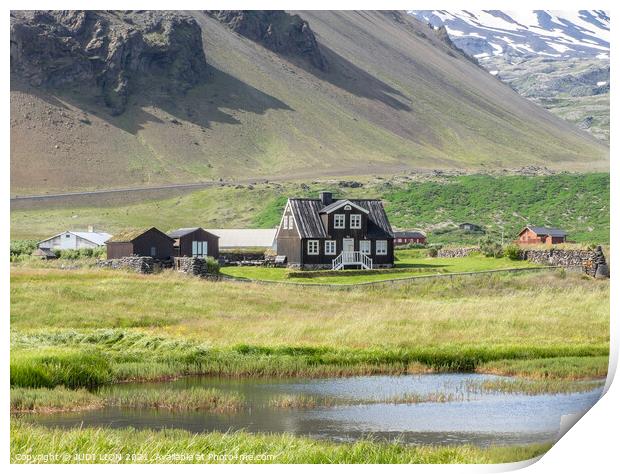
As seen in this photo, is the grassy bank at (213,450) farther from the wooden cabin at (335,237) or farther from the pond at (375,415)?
the wooden cabin at (335,237)

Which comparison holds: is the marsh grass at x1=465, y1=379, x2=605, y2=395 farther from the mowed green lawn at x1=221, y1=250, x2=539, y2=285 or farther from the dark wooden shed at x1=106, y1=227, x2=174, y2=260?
the dark wooden shed at x1=106, y1=227, x2=174, y2=260

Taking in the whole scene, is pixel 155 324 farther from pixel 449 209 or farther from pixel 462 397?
pixel 449 209

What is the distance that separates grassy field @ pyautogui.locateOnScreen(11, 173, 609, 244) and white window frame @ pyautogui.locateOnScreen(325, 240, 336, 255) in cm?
3030

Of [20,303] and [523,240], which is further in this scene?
[523,240]

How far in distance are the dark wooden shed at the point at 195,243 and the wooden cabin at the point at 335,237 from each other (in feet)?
23.7

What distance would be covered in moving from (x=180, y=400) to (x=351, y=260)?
42810 mm

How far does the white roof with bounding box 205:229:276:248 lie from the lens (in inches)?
3419

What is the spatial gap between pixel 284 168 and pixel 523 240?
92133 millimetres

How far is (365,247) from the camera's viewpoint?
68562mm

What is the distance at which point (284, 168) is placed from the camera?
175125mm

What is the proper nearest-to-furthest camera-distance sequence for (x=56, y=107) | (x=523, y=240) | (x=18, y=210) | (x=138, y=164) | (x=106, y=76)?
(x=523, y=240) → (x=18, y=210) → (x=138, y=164) → (x=56, y=107) → (x=106, y=76)

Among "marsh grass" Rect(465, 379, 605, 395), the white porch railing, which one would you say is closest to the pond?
"marsh grass" Rect(465, 379, 605, 395)
